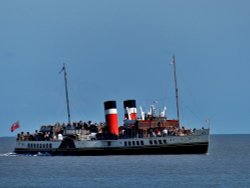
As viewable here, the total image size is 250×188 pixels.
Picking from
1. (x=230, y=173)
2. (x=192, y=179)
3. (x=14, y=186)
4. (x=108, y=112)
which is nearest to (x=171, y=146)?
(x=108, y=112)

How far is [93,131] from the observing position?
4040 inches

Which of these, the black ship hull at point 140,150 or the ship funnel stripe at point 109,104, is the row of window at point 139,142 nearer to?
the black ship hull at point 140,150

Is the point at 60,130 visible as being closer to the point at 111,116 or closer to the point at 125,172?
the point at 111,116

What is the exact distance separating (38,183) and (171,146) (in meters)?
26.4

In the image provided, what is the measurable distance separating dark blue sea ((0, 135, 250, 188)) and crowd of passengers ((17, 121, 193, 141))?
282cm

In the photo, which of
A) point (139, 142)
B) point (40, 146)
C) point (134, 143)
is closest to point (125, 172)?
point (139, 142)

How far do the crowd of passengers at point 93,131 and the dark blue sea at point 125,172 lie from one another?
9.25 feet

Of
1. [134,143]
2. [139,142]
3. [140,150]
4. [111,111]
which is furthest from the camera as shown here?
[111,111]

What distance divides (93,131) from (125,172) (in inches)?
971

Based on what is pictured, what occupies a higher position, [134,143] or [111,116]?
[111,116]

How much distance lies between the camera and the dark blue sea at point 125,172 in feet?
226

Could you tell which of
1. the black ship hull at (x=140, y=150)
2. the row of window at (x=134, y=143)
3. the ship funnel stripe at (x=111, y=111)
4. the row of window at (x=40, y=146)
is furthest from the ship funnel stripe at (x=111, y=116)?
the row of window at (x=40, y=146)

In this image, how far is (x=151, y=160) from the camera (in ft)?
303

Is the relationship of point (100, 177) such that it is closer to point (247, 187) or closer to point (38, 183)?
point (38, 183)
